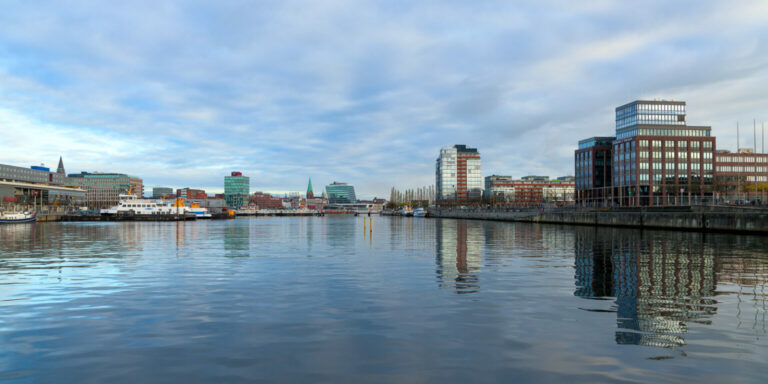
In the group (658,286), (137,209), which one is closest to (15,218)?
(137,209)

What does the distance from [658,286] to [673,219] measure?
198 feet

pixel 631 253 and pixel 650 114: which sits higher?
pixel 650 114

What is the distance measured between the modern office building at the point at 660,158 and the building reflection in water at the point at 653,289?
132814 millimetres

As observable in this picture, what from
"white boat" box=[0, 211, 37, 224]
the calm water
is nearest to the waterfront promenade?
the calm water

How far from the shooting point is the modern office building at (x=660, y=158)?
5940 inches

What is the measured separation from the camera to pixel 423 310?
1491 centimetres

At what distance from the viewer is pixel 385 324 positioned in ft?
42.9

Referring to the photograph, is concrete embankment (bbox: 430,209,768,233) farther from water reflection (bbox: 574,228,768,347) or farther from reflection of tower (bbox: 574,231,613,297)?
reflection of tower (bbox: 574,231,613,297)

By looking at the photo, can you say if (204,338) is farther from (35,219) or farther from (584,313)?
(35,219)

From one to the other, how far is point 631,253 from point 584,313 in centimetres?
2308

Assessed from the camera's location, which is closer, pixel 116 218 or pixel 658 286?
pixel 658 286

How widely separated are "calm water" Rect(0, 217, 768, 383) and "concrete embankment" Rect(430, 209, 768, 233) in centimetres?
4055

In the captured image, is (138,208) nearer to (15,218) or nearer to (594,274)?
(15,218)

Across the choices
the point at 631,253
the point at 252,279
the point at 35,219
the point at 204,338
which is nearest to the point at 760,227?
the point at 631,253
